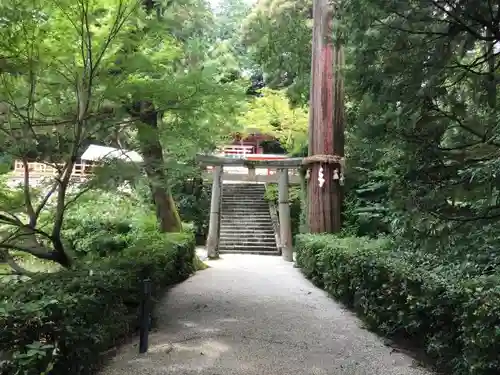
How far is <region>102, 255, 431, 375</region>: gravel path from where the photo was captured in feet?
11.2

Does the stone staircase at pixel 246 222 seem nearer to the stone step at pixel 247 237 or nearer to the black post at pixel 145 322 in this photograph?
the stone step at pixel 247 237

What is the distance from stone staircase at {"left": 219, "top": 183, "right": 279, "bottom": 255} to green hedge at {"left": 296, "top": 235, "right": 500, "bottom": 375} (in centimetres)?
821

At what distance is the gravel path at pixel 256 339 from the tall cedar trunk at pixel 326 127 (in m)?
3.08

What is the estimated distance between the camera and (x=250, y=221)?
15594 mm

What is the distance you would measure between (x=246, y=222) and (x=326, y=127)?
21.2 ft

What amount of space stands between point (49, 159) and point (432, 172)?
356 cm

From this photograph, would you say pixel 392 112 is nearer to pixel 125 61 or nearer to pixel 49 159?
pixel 125 61

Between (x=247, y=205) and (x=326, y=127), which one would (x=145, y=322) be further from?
(x=247, y=205)

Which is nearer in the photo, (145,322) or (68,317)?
(68,317)

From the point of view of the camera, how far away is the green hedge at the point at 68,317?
2164 mm

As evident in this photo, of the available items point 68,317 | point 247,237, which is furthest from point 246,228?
point 68,317

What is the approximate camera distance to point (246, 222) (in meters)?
15.5

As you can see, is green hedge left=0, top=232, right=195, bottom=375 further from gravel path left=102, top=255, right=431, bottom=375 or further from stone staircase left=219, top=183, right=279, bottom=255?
stone staircase left=219, top=183, right=279, bottom=255

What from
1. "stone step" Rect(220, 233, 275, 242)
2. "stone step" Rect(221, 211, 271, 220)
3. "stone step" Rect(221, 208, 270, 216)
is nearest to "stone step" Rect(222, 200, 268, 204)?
"stone step" Rect(221, 208, 270, 216)
